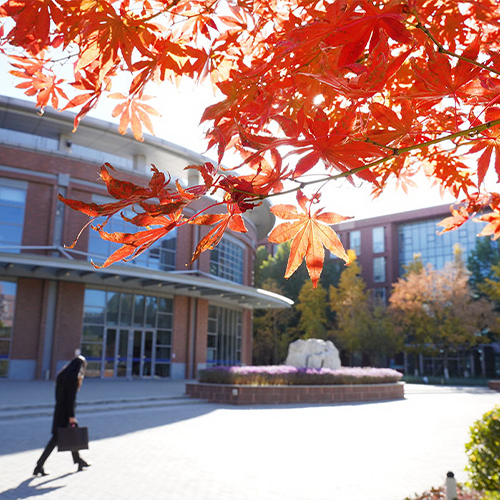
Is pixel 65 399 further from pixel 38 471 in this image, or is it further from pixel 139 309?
pixel 139 309

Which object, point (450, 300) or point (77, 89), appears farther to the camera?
point (450, 300)

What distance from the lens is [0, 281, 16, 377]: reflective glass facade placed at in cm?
1896

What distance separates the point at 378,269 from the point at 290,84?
1795 inches

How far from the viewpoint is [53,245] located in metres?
20.0

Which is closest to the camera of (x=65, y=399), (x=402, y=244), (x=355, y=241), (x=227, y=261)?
(x=65, y=399)

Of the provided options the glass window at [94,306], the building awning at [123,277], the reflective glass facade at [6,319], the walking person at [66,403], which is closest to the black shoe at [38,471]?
the walking person at [66,403]

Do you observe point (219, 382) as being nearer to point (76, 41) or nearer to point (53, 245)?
point (53, 245)

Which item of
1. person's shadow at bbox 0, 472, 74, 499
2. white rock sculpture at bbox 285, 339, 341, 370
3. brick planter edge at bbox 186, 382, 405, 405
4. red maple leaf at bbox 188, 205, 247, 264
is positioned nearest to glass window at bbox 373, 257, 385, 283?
white rock sculpture at bbox 285, 339, 341, 370

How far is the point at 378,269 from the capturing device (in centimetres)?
4569

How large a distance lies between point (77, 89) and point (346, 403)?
15.9m

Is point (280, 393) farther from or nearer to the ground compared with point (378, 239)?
nearer to the ground

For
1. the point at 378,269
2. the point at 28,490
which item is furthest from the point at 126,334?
the point at 378,269

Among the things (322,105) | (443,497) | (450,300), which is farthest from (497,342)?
(322,105)

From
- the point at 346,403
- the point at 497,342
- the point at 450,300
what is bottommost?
the point at 346,403
